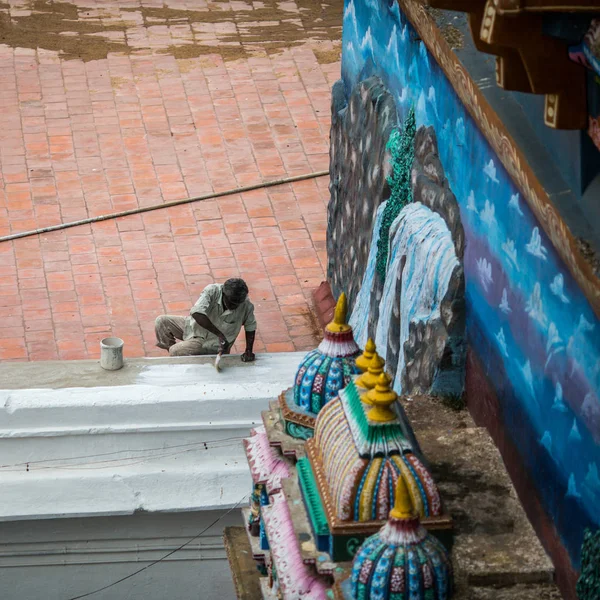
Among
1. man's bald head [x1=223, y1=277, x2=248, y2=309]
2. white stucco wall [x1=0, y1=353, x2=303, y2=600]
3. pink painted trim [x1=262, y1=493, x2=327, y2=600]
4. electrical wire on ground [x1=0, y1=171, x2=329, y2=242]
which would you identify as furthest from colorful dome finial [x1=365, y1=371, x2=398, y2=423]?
electrical wire on ground [x1=0, y1=171, x2=329, y2=242]

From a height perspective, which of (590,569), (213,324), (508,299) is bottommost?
(213,324)

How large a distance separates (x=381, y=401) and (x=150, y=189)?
852 cm

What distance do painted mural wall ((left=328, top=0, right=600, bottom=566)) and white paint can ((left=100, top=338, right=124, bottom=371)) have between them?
71.6 inches

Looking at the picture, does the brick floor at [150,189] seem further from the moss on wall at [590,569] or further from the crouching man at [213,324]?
the moss on wall at [590,569]

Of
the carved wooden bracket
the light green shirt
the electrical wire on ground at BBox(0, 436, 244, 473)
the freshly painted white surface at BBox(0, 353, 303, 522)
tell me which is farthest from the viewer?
the light green shirt

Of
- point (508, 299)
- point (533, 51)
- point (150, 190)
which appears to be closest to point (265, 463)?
point (508, 299)

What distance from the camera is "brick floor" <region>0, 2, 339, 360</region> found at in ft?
37.9

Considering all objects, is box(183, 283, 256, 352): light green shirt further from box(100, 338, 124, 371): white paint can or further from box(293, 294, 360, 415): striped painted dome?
box(293, 294, 360, 415): striped painted dome

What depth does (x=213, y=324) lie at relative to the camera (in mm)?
9672

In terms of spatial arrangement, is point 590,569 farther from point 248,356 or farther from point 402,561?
point 248,356

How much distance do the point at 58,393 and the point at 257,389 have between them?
1.34 meters

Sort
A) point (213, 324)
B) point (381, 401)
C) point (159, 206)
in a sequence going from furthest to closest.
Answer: point (159, 206) < point (213, 324) < point (381, 401)

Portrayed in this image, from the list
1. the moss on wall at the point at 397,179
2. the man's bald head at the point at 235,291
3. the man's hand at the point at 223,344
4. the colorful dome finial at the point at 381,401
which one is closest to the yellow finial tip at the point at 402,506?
the colorful dome finial at the point at 381,401

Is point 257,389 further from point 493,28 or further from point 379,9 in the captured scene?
point 493,28
